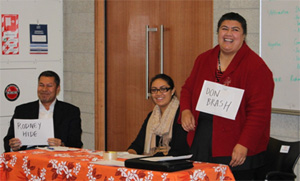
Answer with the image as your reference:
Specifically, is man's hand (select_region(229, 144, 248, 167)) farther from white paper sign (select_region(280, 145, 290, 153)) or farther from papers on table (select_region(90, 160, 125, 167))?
papers on table (select_region(90, 160, 125, 167))

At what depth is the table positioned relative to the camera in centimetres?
241

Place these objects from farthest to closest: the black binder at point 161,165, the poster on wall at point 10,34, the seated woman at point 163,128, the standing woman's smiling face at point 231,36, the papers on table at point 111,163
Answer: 1. the poster on wall at point 10,34
2. the seated woman at point 163,128
3. the standing woman's smiling face at point 231,36
4. the papers on table at point 111,163
5. the black binder at point 161,165

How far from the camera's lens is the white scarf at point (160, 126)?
3.49 metres

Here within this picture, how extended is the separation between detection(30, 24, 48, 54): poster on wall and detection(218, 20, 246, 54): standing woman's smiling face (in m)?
2.87

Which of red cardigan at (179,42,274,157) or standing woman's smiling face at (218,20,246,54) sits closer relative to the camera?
red cardigan at (179,42,274,157)

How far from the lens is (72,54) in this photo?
5.59m

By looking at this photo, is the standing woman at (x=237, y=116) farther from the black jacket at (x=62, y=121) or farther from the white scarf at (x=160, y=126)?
the black jacket at (x=62, y=121)

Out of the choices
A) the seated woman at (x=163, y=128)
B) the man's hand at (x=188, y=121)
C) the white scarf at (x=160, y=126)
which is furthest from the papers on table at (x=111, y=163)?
the white scarf at (x=160, y=126)

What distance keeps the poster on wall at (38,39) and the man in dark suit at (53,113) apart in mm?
1542

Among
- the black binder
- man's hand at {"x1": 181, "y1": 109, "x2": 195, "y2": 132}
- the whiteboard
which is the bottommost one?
the black binder

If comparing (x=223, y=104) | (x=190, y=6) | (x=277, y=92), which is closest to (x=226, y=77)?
(x=223, y=104)

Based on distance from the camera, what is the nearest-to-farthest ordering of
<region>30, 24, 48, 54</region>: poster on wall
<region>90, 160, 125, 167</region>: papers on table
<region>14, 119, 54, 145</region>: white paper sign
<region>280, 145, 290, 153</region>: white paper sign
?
<region>90, 160, 125, 167</region>: papers on table, <region>280, 145, 290, 153</region>: white paper sign, <region>14, 119, 54, 145</region>: white paper sign, <region>30, 24, 48, 54</region>: poster on wall

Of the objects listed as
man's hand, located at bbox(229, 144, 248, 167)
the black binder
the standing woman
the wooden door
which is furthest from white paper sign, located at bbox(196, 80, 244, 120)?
the wooden door

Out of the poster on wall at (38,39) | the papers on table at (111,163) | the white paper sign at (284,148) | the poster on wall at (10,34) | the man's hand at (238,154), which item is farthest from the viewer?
the poster on wall at (38,39)
